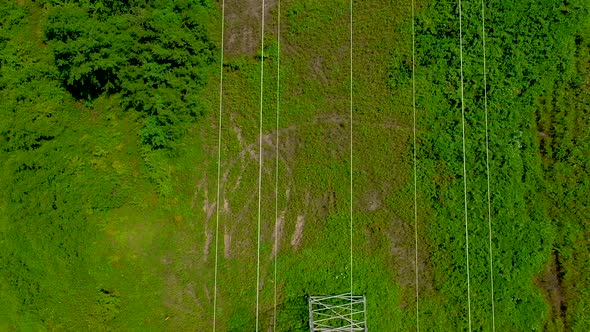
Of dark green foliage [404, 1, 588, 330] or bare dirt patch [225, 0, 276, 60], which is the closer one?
dark green foliage [404, 1, 588, 330]

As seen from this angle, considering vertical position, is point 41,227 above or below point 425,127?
below

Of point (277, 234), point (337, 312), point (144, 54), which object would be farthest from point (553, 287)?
point (144, 54)

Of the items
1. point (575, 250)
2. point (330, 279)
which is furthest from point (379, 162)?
point (575, 250)

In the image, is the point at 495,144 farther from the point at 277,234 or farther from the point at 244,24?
the point at 244,24

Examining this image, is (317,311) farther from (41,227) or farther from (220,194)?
(41,227)

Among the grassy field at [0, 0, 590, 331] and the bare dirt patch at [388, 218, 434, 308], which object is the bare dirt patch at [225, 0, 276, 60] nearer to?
the grassy field at [0, 0, 590, 331]

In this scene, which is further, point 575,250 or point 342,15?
point 342,15

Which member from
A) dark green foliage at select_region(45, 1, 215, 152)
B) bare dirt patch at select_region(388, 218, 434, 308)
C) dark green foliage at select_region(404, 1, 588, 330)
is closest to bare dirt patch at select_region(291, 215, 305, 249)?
bare dirt patch at select_region(388, 218, 434, 308)
